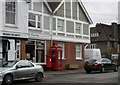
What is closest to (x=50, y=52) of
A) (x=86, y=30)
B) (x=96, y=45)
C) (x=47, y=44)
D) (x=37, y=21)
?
(x=47, y=44)

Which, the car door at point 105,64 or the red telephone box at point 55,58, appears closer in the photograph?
the car door at point 105,64

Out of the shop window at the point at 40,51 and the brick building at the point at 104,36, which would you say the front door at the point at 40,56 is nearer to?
the shop window at the point at 40,51

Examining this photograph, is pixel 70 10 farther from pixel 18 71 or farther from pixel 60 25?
pixel 18 71

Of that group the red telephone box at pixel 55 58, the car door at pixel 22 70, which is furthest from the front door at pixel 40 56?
the car door at pixel 22 70

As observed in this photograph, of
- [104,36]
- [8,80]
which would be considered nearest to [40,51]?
[8,80]

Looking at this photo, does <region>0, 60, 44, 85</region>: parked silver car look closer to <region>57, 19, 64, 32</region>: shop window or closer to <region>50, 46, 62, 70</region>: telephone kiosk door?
<region>50, 46, 62, 70</region>: telephone kiosk door

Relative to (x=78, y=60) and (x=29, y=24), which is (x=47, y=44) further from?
(x=78, y=60)

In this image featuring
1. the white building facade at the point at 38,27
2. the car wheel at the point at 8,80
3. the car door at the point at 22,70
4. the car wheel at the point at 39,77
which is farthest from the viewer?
the white building facade at the point at 38,27

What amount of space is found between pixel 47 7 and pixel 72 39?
5.37 meters

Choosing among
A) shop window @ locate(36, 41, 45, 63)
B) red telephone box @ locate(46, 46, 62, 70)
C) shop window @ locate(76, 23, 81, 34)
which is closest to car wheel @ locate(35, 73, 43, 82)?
red telephone box @ locate(46, 46, 62, 70)

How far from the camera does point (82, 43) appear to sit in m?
36.8

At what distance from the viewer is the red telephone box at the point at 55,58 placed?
99.8 ft

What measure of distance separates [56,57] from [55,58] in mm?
142

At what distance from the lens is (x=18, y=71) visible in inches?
706
